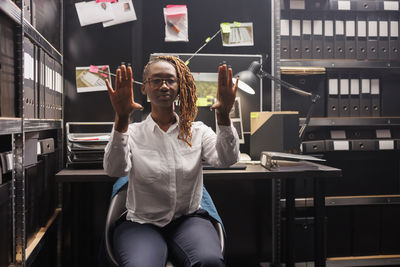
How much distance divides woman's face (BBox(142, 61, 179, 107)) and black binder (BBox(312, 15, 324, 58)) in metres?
1.28

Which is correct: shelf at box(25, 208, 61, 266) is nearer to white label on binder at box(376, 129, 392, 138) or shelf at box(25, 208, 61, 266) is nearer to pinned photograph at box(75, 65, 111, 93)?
pinned photograph at box(75, 65, 111, 93)

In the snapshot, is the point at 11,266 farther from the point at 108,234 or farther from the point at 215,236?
the point at 215,236

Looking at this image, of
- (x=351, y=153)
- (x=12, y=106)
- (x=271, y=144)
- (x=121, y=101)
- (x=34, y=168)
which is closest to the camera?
(x=121, y=101)

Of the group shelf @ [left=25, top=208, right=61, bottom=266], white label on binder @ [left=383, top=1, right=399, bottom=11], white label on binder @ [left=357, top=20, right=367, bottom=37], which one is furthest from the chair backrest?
white label on binder @ [left=383, top=1, right=399, bottom=11]

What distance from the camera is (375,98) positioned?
2.34 metres

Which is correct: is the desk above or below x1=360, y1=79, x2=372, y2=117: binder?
below

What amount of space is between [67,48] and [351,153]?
2.06 metres

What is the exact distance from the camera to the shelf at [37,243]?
4.80 feet

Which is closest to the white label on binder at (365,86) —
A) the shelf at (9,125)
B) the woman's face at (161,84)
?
the woman's face at (161,84)

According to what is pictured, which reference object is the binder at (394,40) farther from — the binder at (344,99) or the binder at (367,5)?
the binder at (344,99)

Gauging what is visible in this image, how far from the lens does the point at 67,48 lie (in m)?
2.23

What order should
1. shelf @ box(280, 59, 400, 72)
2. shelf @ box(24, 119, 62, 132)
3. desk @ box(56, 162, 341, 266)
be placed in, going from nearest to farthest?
1. shelf @ box(24, 119, 62, 132)
2. desk @ box(56, 162, 341, 266)
3. shelf @ box(280, 59, 400, 72)

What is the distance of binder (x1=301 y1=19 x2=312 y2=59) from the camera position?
228 centimetres

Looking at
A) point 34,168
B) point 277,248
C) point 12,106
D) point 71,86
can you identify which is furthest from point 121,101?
point 277,248
